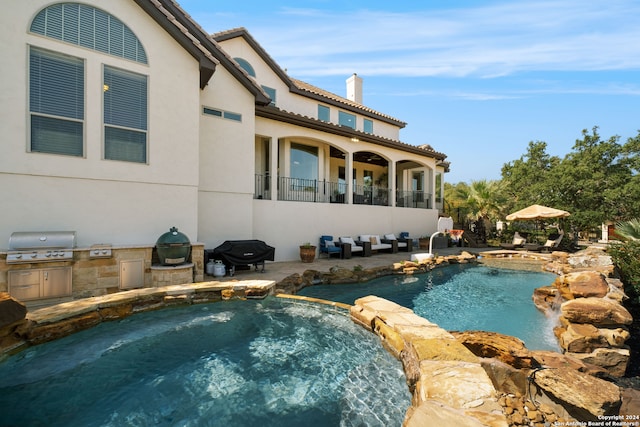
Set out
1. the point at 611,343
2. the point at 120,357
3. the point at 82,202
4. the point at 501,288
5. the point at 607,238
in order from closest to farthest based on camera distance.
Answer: the point at 120,357 → the point at 611,343 → the point at 82,202 → the point at 501,288 → the point at 607,238

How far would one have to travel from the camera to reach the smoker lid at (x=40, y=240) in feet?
17.1

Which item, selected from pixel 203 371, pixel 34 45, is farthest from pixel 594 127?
pixel 34 45

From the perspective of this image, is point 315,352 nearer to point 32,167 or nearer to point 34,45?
point 32,167

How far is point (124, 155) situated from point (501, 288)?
10.9 metres

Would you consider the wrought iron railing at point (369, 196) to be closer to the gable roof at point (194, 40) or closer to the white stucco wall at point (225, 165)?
the white stucco wall at point (225, 165)

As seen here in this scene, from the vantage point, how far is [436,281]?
9.15m

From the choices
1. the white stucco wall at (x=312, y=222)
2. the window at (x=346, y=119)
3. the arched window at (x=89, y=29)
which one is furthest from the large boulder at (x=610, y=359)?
the window at (x=346, y=119)

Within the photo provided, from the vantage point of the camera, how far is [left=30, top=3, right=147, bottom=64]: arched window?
5.82 m

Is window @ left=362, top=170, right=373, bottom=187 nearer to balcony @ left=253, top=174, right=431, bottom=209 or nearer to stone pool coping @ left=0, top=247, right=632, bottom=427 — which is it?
balcony @ left=253, top=174, right=431, bottom=209

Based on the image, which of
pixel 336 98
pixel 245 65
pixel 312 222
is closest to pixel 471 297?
pixel 312 222

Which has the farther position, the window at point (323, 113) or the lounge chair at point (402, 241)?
the window at point (323, 113)

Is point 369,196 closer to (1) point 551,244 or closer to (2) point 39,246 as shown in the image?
(1) point 551,244

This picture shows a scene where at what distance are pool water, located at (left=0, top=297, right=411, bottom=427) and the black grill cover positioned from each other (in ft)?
10.5

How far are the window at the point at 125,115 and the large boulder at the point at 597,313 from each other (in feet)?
31.8
